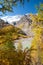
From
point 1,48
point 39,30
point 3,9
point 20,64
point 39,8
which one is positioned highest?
point 3,9

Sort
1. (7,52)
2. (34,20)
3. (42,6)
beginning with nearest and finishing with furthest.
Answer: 1. (7,52)
2. (42,6)
3. (34,20)

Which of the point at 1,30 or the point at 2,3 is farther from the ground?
the point at 2,3

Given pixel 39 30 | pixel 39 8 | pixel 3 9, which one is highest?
pixel 3 9

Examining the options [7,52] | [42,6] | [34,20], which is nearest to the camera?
[7,52]

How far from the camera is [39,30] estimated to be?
75.4 ft

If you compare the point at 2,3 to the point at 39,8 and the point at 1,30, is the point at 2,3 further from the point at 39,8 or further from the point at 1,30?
the point at 39,8

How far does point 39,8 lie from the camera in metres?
21.1

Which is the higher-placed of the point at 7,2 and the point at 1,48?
the point at 7,2

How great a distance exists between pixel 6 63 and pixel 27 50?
2.20 feet

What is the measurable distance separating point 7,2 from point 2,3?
156 millimetres

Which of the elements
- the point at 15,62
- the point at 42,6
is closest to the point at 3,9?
the point at 15,62

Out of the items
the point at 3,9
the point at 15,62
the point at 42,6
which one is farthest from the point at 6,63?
the point at 42,6

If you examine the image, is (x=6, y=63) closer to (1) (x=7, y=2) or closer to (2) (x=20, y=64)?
(2) (x=20, y=64)

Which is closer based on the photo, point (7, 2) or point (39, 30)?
point (7, 2)
